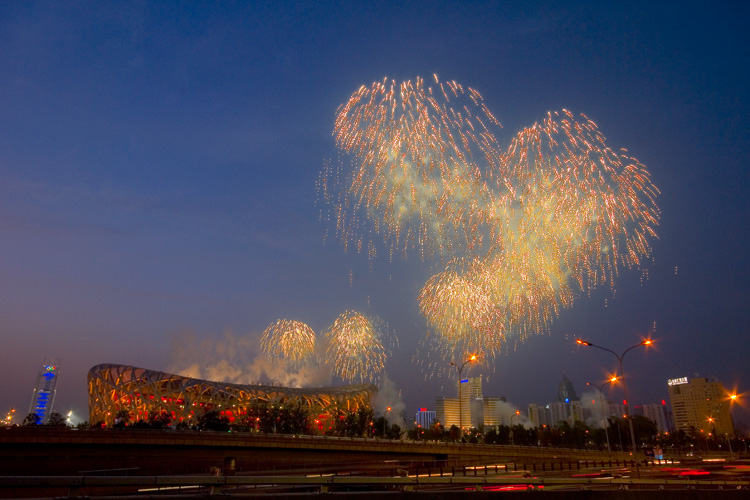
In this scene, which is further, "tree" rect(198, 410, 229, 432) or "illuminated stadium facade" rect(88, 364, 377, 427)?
"illuminated stadium facade" rect(88, 364, 377, 427)

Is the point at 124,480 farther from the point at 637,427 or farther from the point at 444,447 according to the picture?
the point at 637,427

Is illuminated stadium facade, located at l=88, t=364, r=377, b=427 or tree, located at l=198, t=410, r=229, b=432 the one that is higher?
illuminated stadium facade, located at l=88, t=364, r=377, b=427

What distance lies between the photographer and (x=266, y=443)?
198 feet

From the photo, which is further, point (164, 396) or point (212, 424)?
point (164, 396)

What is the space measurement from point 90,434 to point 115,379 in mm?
69290

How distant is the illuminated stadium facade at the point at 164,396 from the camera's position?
11231 centimetres

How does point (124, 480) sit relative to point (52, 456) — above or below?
above

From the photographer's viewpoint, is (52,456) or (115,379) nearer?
(52,456)

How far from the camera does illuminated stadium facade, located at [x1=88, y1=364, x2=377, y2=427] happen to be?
112312mm

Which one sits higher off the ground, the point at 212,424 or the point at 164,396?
the point at 164,396

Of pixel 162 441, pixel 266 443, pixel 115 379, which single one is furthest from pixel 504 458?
pixel 115 379

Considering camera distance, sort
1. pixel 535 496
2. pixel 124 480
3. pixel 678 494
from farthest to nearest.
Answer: pixel 678 494 → pixel 535 496 → pixel 124 480

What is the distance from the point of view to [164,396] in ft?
375

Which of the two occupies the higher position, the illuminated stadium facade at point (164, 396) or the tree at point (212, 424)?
the illuminated stadium facade at point (164, 396)
